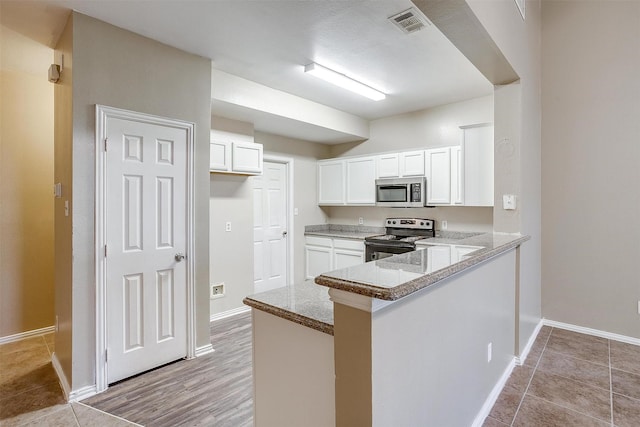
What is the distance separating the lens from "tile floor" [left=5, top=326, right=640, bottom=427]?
6.61ft

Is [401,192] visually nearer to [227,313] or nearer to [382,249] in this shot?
[382,249]

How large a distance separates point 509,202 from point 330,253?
2.72 metres

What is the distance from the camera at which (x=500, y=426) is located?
1.92 meters

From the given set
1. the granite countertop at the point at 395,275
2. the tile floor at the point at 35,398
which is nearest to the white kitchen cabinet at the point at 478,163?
the granite countertop at the point at 395,275

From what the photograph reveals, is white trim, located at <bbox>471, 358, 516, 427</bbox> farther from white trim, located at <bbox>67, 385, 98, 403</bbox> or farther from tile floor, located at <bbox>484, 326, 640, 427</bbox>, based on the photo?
white trim, located at <bbox>67, 385, 98, 403</bbox>

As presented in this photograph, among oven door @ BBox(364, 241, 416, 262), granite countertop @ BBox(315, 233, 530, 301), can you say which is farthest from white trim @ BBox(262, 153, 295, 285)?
granite countertop @ BBox(315, 233, 530, 301)

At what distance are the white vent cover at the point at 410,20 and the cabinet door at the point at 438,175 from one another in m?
1.89

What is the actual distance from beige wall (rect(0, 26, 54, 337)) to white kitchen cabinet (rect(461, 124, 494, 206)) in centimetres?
428

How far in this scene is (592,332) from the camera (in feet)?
10.7

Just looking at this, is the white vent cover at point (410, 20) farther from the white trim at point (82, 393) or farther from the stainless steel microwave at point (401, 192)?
the white trim at point (82, 393)

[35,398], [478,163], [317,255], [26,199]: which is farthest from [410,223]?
[26,199]

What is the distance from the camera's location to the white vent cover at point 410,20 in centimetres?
225

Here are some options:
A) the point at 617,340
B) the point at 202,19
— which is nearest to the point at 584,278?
the point at 617,340

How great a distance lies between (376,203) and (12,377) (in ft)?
13.5
